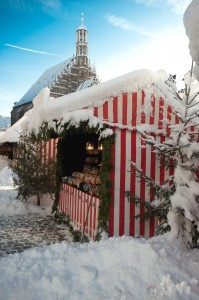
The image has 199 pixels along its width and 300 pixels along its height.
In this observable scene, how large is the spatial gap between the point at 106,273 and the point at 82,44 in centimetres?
4571

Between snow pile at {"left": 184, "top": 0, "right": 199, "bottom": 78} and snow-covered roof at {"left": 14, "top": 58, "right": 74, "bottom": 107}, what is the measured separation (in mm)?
34988

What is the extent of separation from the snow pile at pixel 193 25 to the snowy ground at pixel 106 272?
303 centimetres

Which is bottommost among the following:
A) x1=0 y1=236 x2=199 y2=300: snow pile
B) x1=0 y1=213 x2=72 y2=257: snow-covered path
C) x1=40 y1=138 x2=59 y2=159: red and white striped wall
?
x1=0 y1=213 x2=72 y2=257: snow-covered path

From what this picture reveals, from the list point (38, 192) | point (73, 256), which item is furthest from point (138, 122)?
point (38, 192)

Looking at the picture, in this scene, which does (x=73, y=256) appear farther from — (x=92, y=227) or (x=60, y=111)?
(x=60, y=111)

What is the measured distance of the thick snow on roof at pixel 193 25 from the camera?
2537 mm

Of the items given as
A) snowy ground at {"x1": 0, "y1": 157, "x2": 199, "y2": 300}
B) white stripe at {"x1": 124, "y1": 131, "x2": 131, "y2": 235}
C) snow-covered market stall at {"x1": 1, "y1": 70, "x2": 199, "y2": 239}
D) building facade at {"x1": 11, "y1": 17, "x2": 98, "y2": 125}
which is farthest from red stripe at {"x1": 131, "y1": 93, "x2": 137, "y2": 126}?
building facade at {"x1": 11, "y1": 17, "x2": 98, "y2": 125}

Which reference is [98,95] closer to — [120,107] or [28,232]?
[120,107]

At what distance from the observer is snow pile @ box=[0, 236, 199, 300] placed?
3457 millimetres

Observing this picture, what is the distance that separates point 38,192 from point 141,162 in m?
4.89

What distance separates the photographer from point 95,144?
967 cm

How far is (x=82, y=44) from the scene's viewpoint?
4453 cm

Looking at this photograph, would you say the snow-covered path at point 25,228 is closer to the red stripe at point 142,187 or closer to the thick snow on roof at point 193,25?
the red stripe at point 142,187

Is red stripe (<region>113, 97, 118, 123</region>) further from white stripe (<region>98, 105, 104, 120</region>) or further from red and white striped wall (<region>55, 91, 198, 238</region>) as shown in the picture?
white stripe (<region>98, 105, 104, 120</region>)
